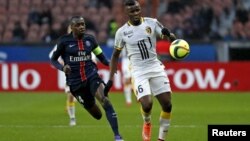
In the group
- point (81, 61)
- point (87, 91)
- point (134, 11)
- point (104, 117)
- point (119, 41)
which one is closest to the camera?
point (134, 11)

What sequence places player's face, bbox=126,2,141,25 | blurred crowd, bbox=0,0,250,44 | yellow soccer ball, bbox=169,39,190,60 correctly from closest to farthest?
yellow soccer ball, bbox=169,39,190,60, player's face, bbox=126,2,141,25, blurred crowd, bbox=0,0,250,44

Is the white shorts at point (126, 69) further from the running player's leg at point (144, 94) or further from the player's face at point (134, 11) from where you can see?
the player's face at point (134, 11)

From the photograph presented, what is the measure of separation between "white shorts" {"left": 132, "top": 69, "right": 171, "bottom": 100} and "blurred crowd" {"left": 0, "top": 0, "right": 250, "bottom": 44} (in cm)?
1524

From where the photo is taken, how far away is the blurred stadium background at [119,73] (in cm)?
1985

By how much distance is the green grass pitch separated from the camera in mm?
14773

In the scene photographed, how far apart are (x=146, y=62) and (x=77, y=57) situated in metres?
1.88

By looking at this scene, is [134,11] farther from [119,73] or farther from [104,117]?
[119,73]

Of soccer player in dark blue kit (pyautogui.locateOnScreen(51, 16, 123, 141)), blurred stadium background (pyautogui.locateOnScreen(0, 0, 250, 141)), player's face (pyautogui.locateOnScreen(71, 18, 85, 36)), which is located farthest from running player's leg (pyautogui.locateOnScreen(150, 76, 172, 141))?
blurred stadium background (pyautogui.locateOnScreen(0, 0, 250, 141))

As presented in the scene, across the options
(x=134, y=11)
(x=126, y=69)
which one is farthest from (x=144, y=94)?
(x=126, y=69)

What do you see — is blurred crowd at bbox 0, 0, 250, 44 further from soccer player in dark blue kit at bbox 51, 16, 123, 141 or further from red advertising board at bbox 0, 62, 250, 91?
soccer player in dark blue kit at bbox 51, 16, 123, 141

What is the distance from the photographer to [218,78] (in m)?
26.3

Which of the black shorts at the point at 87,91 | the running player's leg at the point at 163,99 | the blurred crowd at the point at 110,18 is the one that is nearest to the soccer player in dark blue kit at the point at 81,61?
the black shorts at the point at 87,91

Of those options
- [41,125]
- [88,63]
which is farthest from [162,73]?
[41,125]

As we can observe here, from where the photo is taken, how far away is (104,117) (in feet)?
61.6
